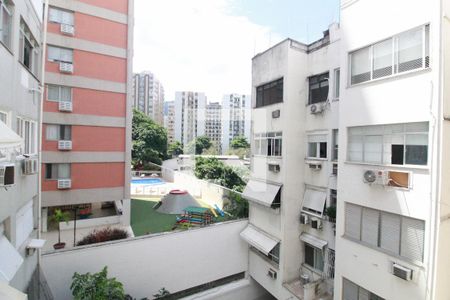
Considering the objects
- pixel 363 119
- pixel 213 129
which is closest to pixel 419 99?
pixel 363 119

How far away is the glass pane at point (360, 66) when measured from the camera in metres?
7.02

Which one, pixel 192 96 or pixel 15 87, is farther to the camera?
pixel 192 96

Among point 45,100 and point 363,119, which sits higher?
point 45,100

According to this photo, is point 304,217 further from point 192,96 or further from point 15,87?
point 192,96

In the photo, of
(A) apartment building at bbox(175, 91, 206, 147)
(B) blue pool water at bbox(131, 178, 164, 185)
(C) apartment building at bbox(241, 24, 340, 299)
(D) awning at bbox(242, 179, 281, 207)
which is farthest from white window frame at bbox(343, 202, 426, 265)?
(A) apartment building at bbox(175, 91, 206, 147)

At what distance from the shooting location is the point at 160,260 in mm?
10000

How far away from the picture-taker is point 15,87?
220 inches

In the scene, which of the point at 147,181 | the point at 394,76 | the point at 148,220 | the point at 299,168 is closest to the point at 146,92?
the point at 147,181

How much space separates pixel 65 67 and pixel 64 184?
640 centimetres

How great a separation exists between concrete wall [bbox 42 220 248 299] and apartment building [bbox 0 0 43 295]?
4.08 feet

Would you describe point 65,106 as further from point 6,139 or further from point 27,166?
point 6,139

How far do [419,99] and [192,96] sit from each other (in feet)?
236

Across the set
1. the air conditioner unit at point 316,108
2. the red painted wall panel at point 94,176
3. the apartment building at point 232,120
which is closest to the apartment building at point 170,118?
the apartment building at point 232,120

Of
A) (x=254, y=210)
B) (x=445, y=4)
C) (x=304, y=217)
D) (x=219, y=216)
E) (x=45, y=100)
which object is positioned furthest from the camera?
(x=219, y=216)
